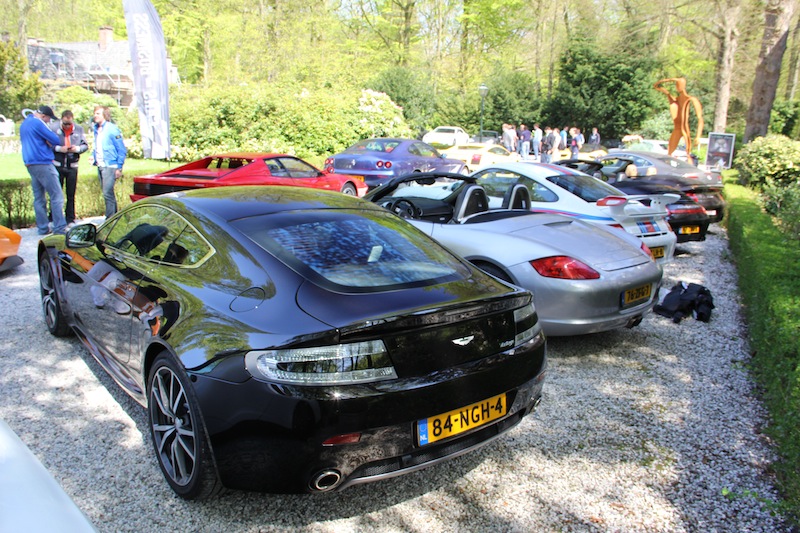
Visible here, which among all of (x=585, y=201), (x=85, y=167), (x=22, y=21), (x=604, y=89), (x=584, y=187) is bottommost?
(x=85, y=167)

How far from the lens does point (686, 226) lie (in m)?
8.95

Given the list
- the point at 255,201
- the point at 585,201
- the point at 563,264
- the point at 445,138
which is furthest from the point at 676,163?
the point at 445,138

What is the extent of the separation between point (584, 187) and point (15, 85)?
43.8 m

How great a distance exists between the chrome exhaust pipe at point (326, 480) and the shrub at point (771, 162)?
43.6 feet

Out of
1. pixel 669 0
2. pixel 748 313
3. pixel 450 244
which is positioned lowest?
pixel 748 313

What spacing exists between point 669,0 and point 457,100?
1714cm

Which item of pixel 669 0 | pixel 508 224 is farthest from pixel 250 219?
pixel 669 0

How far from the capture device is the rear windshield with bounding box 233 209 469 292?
2.79 metres

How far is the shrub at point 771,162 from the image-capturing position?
513 inches

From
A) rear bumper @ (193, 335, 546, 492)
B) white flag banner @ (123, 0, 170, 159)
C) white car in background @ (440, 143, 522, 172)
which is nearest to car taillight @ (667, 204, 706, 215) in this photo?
rear bumper @ (193, 335, 546, 492)

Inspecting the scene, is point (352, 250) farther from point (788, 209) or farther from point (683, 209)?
point (683, 209)

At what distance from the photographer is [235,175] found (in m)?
10.1

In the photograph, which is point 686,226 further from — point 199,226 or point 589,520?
point 199,226

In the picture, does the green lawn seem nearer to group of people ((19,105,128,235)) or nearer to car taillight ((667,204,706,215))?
group of people ((19,105,128,235))
